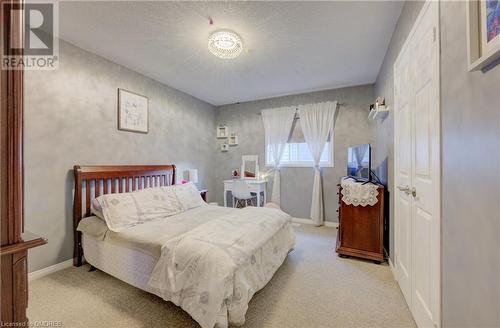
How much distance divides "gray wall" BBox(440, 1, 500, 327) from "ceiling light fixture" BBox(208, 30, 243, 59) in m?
1.65

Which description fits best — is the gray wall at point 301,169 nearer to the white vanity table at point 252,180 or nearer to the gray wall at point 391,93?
the white vanity table at point 252,180

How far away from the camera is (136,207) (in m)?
2.36

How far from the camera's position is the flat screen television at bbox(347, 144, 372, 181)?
8.41 ft

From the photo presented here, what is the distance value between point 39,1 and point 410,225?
3728mm

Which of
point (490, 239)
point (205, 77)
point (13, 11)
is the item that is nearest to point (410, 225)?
point (490, 239)

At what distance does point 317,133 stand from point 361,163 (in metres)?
1.38

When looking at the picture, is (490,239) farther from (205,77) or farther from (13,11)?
(205,77)

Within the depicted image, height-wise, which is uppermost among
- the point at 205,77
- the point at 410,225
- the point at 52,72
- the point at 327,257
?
the point at 205,77

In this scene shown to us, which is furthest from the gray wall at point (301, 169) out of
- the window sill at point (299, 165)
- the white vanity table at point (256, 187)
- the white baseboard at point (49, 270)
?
the white baseboard at point (49, 270)

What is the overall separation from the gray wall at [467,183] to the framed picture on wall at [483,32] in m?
0.06

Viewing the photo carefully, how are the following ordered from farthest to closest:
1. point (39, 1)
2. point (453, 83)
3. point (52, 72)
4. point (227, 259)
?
1. point (52, 72)
2. point (39, 1)
3. point (227, 259)
4. point (453, 83)

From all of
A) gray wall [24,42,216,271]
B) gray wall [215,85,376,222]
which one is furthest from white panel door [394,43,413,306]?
gray wall [24,42,216,271]

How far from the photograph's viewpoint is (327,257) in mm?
2641

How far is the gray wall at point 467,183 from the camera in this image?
776 millimetres
